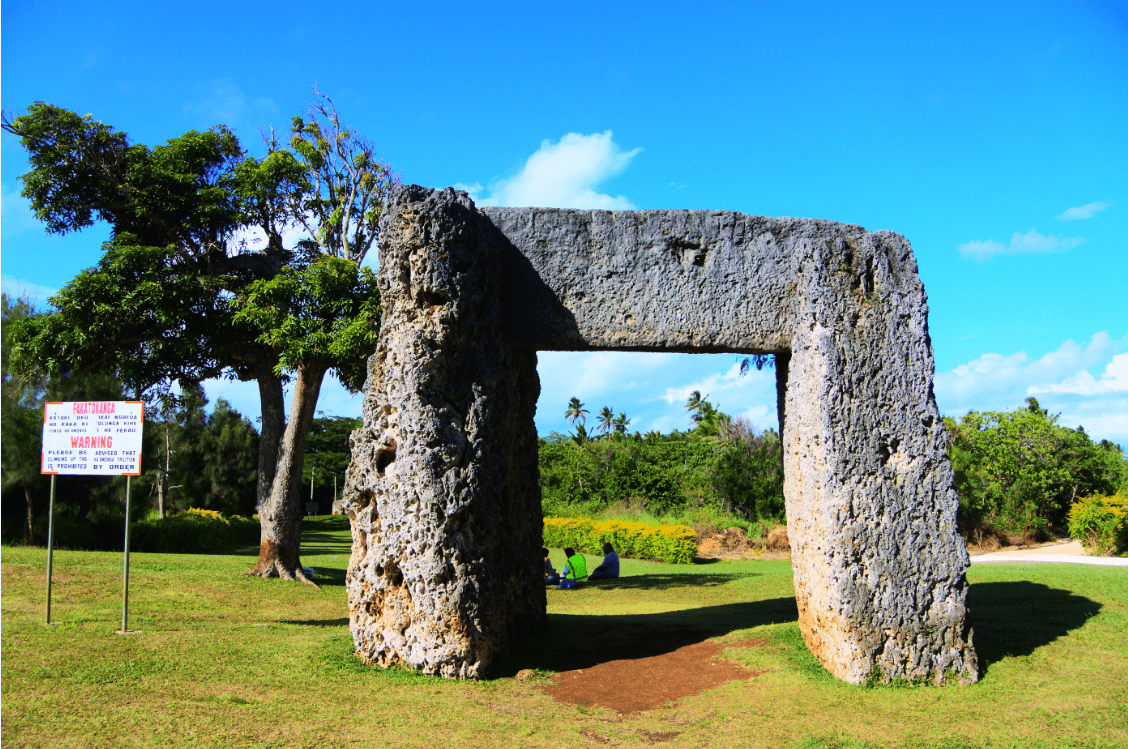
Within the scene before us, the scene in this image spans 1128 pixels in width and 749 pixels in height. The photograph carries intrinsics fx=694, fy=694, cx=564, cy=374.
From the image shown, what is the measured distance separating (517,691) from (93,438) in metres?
5.55

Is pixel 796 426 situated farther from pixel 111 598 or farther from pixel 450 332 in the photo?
pixel 111 598

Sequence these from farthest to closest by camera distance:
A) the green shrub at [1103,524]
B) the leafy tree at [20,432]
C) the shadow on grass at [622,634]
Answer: the green shrub at [1103,524], the leafy tree at [20,432], the shadow on grass at [622,634]

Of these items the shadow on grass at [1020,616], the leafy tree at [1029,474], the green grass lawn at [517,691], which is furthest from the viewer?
the leafy tree at [1029,474]

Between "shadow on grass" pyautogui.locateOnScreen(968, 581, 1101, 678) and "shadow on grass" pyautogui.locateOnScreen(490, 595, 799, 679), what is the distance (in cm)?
203

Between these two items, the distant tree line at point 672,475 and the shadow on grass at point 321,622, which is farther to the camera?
the distant tree line at point 672,475

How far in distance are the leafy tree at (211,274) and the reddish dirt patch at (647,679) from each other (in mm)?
6757

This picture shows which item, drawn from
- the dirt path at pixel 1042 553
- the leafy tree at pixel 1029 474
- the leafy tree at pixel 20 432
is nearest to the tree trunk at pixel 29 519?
the leafy tree at pixel 20 432

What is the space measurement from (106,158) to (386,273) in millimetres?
8616

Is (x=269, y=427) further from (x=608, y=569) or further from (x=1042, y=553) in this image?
(x=1042, y=553)

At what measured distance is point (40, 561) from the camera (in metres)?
11.1

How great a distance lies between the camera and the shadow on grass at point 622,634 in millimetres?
6852

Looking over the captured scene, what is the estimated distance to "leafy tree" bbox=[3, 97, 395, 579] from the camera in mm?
11227

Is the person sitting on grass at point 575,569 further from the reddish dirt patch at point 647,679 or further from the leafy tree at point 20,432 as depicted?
the leafy tree at point 20,432

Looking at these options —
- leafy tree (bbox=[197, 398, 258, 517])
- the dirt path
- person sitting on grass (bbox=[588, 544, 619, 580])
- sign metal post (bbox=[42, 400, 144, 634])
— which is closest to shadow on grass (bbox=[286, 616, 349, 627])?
sign metal post (bbox=[42, 400, 144, 634])
